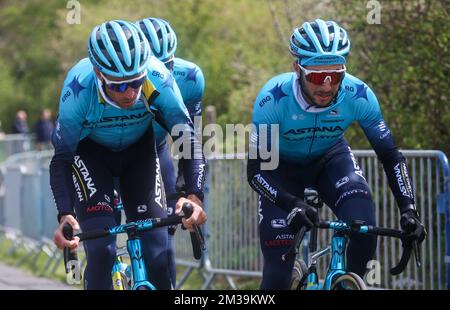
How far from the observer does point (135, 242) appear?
277 inches

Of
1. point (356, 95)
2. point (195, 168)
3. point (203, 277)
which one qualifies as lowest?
point (203, 277)

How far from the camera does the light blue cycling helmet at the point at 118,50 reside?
6.68 m

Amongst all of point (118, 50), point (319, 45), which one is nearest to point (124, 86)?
point (118, 50)

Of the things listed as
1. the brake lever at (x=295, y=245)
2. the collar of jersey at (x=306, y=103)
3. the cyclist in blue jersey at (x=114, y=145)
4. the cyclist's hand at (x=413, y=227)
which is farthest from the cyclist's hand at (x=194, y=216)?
the cyclist's hand at (x=413, y=227)

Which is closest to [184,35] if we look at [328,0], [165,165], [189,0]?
[189,0]

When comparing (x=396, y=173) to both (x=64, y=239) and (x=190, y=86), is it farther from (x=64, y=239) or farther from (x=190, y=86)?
(x=190, y=86)

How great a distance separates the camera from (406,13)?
11.7m

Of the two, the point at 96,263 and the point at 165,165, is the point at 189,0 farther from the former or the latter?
the point at 96,263

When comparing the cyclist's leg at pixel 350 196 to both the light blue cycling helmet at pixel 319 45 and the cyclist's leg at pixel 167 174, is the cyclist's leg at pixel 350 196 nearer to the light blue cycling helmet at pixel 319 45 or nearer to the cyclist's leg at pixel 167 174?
the light blue cycling helmet at pixel 319 45

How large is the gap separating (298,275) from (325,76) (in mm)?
1312

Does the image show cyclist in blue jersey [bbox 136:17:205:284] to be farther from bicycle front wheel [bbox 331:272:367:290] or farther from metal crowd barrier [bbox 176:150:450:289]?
bicycle front wheel [bbox 331:272:367:290]

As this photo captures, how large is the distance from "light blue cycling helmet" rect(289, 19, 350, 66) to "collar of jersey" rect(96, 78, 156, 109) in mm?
965

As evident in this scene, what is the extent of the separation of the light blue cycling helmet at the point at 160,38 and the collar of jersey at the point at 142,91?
1.89m

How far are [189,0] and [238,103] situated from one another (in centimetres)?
1234
